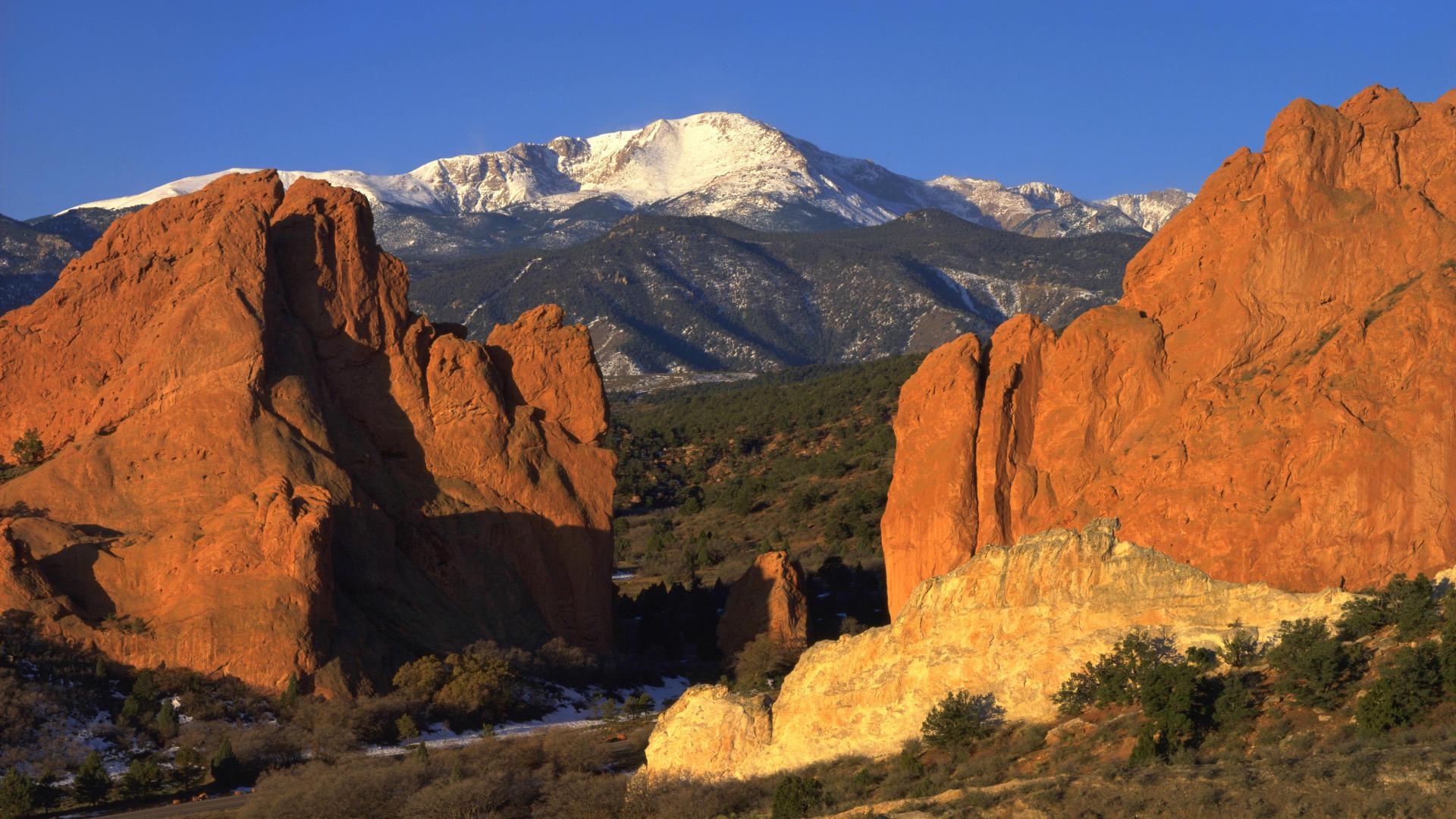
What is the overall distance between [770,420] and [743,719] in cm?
8083

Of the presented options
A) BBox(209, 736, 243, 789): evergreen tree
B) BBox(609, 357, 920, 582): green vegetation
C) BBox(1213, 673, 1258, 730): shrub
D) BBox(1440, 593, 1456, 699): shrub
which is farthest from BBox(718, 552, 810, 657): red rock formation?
BBox(1440, 593, 1456, 699): shrub

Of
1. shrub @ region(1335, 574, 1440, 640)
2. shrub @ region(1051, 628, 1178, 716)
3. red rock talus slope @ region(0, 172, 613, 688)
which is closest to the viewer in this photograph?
shrub @ region(1051, 628, 1178, 716)

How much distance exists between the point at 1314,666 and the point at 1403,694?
55.1 inches

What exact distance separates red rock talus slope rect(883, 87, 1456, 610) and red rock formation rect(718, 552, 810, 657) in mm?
6298

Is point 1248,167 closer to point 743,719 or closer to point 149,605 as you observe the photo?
point 743,719

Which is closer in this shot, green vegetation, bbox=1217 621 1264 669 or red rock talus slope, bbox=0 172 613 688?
green vegetation, bbox=1217 621 1264 669

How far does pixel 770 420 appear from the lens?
113 metres

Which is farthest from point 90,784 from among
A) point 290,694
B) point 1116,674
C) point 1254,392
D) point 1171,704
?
point 1254,392

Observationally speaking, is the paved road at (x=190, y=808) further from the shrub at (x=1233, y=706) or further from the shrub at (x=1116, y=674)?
the shrub at (x=1233, y=706)

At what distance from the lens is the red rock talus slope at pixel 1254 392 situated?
41.5 metres

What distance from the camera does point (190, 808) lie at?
3766 centimetres

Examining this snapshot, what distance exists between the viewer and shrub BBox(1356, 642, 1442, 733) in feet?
90.7

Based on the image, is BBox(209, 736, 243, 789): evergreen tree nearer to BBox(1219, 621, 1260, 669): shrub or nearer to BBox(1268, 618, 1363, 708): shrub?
BBox(1219, 621, 1260, 669): shrub

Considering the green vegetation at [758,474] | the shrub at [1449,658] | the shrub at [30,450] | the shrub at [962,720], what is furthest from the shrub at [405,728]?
the green vegetation at [758,474]
